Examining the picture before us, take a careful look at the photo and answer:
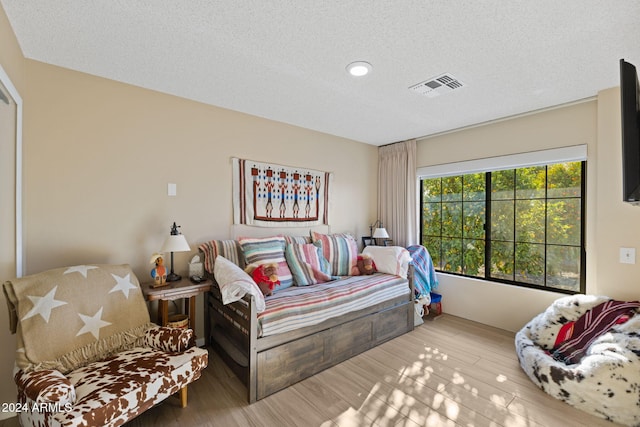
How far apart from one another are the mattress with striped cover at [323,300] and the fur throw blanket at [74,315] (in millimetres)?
892

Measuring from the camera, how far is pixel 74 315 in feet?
5.60

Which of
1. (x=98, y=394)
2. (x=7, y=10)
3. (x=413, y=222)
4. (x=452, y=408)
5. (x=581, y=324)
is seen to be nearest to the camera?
(x=98, y=394)

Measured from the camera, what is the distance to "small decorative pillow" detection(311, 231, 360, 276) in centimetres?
327

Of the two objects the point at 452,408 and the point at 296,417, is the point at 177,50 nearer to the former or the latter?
the point at 296,417

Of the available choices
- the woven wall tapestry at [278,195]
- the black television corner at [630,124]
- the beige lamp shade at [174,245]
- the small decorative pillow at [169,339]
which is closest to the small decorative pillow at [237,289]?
the small decorative pillow at [169,339]

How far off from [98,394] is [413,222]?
3567 millimetres

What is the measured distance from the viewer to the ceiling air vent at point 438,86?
2.22m

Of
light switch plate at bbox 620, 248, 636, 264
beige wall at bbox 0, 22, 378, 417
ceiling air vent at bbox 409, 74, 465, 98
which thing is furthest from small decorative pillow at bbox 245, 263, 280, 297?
light switch plate at bbox 620, 248, 636, 264

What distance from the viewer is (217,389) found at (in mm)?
2061

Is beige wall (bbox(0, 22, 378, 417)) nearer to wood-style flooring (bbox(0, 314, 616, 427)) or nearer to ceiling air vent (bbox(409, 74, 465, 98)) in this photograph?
wood-style flooring (bbox(0, 314, 616, 427))

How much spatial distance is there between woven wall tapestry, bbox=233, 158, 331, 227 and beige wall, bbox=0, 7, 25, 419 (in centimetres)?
158

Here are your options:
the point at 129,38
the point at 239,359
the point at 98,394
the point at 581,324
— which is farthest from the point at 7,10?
the point at 581,324

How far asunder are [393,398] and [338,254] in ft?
5.27

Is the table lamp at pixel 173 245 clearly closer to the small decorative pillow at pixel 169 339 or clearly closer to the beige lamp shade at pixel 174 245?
the beige lamp shade at pixel 174 245
